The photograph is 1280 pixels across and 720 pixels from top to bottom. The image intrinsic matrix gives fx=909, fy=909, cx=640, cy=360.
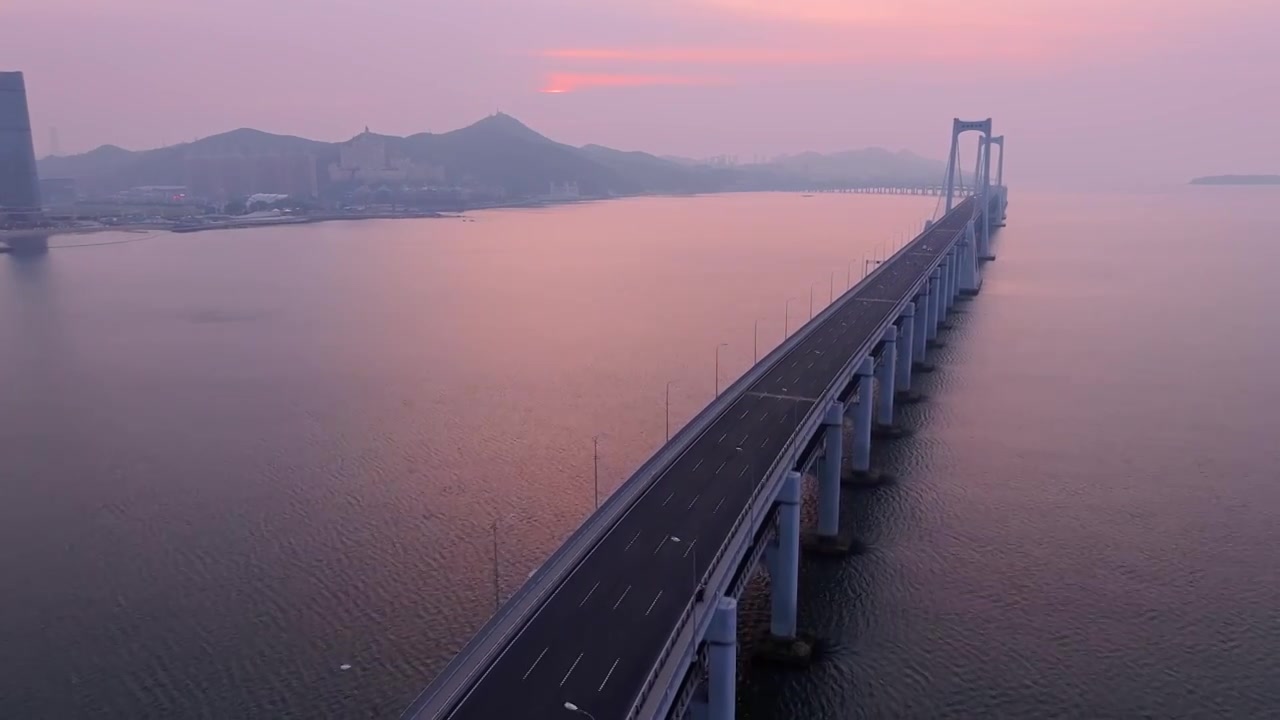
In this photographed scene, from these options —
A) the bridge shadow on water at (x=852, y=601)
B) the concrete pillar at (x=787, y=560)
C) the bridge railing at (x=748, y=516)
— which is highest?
the bridge railing at (x=748, y=516)

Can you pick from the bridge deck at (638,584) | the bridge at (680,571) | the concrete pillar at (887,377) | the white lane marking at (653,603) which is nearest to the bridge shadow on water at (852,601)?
the bridge at (680,571)

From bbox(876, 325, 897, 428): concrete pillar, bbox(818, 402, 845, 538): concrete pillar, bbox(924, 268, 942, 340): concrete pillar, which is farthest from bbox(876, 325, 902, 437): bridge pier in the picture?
bbox(924, 268, 942, 340): concrete pillar

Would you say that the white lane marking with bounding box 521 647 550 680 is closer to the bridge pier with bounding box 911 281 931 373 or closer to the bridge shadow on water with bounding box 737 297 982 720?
the bridge shadow on water with bounding box 737 297 982 720

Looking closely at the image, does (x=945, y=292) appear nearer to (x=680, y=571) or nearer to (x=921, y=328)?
(x=921, y=328)

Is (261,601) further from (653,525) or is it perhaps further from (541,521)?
(653,525)

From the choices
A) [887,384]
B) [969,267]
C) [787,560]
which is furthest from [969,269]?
[787,560]

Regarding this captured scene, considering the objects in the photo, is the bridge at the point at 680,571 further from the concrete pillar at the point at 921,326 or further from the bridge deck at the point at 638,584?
the concrete pillar at the point at 921,326
